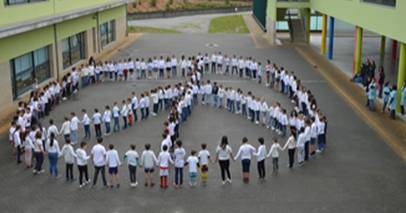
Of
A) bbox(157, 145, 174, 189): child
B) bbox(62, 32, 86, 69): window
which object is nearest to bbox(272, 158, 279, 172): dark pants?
bbox(157, 145, 174, 189): child

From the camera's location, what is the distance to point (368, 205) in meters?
13.8

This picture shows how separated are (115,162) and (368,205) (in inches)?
264

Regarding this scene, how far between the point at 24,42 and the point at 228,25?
37259mm

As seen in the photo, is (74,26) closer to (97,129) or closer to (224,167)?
(97,129)

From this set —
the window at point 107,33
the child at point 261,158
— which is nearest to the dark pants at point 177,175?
the child at point 261,158

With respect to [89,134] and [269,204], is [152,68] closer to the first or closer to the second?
[89,134]

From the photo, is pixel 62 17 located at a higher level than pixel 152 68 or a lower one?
higher

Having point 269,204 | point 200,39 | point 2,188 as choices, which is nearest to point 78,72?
point 2,188

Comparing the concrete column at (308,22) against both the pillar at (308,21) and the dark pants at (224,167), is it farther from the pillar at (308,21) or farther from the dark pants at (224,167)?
the dark pants at (224,167)

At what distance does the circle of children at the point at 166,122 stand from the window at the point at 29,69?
2035 millimetres

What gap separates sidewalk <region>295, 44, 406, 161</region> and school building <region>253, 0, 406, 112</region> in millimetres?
1096

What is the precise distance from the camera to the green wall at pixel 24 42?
906 inches

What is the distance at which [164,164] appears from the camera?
14.6 m

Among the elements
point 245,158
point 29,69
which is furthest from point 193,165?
point 29,69
